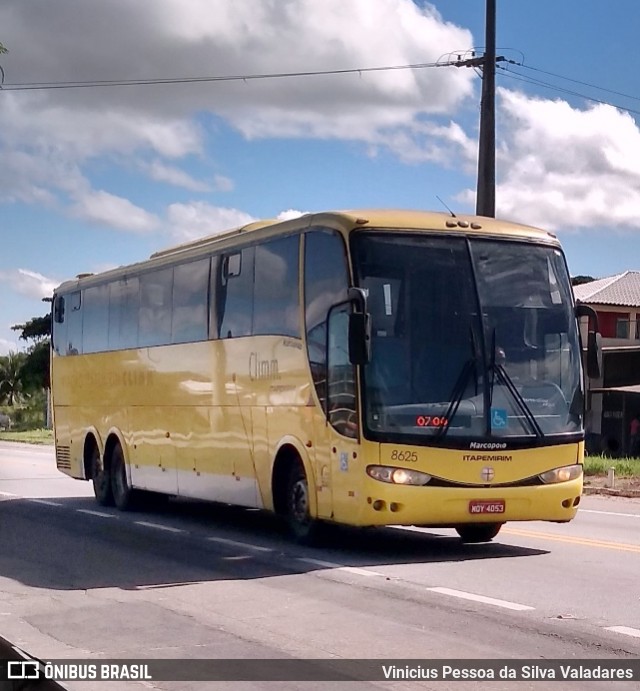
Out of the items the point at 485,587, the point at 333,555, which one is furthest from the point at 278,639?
the point at 333,555

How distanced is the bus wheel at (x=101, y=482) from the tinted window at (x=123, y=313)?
208 cm

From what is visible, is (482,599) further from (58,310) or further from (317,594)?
(58,310)

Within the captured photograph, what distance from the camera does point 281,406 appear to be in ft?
48.1

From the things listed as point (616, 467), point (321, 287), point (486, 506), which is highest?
point (321, 287)

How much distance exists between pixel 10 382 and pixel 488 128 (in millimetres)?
59959

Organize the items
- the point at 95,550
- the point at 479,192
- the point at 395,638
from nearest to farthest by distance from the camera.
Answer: the point at 395,638 → the point at 95,550 → the point at 479,192

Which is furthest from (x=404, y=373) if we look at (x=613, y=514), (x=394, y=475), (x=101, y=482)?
(x=101, y=482)

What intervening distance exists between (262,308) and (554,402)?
3.83 metres

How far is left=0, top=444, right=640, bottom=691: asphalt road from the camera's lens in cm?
859

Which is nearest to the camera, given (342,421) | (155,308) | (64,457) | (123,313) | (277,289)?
(342,421)

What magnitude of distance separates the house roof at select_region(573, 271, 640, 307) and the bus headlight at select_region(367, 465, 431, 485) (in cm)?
4701

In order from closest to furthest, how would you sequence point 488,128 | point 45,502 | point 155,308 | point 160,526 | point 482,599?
point 482,599 < point 160,526 < point 155,308 < point 45,502 < point 488,128

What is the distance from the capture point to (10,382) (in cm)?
8175

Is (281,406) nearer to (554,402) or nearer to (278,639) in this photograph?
(554,402)
